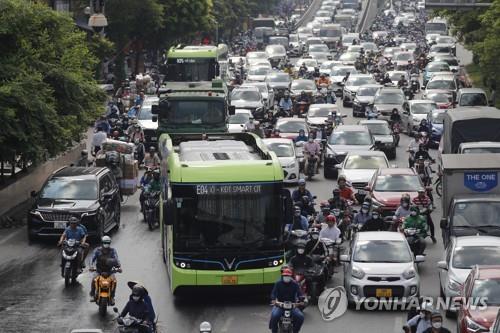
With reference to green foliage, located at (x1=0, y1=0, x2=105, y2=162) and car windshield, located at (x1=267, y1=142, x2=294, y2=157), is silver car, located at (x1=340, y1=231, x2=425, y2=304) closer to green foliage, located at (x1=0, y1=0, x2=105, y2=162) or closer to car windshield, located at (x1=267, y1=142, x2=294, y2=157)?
green foliage, located at (x1=0, y1=0, x2=105, y2=162)

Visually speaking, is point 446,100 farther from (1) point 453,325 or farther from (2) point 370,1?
(2) point 370,1

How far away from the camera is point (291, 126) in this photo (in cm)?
5172

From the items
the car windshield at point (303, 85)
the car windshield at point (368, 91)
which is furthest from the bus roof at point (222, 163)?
the car windshield at point (303, 85)

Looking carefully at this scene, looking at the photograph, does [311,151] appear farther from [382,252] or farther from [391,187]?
[382,252]

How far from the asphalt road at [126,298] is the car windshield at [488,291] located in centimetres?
244

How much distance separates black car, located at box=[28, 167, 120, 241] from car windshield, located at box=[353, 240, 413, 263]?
840 centimetres

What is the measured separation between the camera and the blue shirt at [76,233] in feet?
96.2

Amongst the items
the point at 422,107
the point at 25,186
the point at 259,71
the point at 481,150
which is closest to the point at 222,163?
the point at 481,150

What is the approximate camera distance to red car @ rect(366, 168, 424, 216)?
36.5 meters

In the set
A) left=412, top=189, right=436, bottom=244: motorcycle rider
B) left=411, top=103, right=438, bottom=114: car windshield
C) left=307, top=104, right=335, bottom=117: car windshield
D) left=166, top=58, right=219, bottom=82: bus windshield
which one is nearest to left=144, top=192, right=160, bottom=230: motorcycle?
left=412, top=189, right=436, bottom=244: motorcycle rider

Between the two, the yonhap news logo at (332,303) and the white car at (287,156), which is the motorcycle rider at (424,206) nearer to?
the yonhap news logo at (332,303)

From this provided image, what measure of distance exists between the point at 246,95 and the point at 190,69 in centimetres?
524

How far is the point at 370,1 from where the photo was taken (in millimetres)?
190875

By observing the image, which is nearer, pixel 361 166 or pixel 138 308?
pixel 138 308
